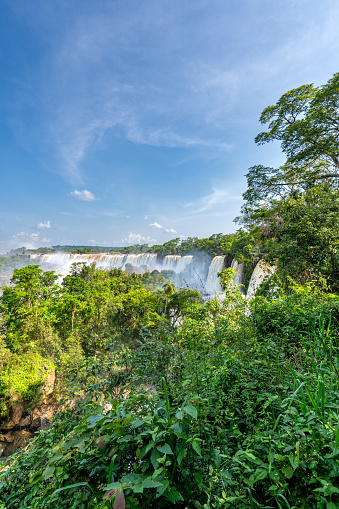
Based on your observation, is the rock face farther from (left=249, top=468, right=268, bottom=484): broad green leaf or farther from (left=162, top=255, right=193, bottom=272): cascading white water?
(left=162, top=255, right=193, bottom=272): cascading white water

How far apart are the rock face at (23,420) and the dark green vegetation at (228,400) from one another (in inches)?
395

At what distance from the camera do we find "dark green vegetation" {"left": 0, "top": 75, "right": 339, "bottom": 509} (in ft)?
2.79

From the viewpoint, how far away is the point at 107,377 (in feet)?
6.19

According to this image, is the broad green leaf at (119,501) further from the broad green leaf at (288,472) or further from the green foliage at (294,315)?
the green foliage at (294,315)

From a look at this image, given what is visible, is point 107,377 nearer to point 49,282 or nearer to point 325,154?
point 325,154

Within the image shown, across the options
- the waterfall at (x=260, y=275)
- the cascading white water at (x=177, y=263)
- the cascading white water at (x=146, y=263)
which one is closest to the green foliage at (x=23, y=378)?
the waterfall at (x=260, y=275)

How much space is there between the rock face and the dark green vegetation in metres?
10.0

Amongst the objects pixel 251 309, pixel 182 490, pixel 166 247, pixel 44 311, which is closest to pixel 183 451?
pixel 182 490

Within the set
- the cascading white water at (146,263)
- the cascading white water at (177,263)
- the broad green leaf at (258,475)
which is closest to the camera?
the broad green leaf at (258,475)

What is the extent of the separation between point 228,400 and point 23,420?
13.5 metres

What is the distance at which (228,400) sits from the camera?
1.61 m

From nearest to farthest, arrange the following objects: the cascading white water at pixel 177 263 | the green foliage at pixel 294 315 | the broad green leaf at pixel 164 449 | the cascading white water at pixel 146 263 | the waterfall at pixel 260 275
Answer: the broad green leaf at pixel 164 449
the green foliage at pixel 294 315
the waterfall at pixel 260 275
the cascading white water at pixel 177 263
the cascading white water at pixel 146 263

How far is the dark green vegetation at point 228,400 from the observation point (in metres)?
0.85

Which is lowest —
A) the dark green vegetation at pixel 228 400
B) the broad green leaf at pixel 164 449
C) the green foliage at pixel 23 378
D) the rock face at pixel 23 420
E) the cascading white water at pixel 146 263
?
the rock face at pixel 23 420
